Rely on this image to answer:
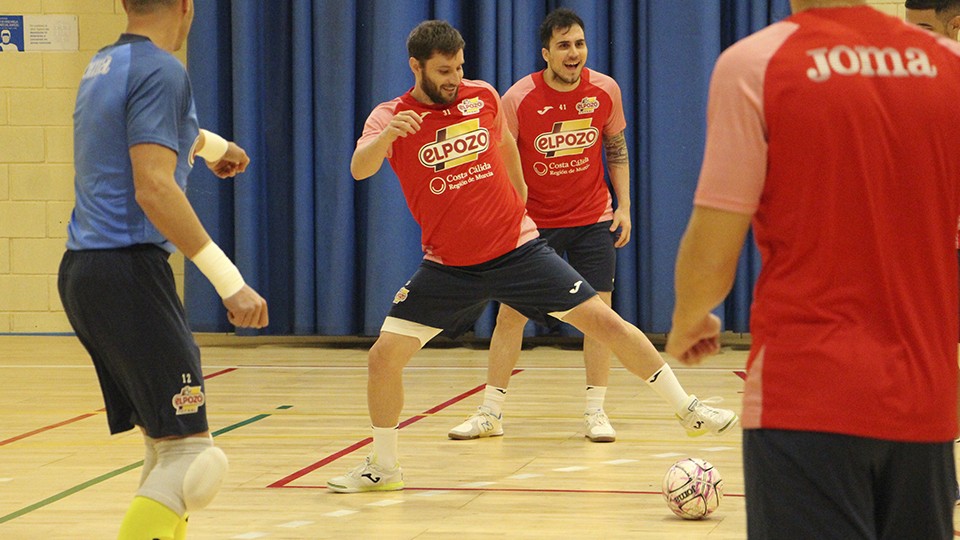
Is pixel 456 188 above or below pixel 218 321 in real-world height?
above

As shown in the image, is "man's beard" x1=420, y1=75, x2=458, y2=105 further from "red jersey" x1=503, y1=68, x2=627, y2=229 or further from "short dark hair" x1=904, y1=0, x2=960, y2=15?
"short dark hair" x1=904, y1=0, x2=960, y2=15

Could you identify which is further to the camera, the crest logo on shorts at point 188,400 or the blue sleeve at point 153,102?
the crest logo on shorts at point 188,400

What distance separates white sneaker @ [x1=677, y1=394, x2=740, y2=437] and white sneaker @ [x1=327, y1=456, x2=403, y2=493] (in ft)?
3.94

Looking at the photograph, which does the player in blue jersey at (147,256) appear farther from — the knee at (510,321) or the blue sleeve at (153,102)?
the knee at (510,321)

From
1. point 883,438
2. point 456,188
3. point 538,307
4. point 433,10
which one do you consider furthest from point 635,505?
point 433,10

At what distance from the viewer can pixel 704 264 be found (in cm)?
181

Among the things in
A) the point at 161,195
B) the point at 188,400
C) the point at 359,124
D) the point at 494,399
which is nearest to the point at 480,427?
the point at 494,399

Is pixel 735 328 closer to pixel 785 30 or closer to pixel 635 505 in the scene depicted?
pixel 635 505

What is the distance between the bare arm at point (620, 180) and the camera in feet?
19.7

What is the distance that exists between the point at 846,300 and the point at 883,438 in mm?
199

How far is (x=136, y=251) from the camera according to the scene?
285 centimetres

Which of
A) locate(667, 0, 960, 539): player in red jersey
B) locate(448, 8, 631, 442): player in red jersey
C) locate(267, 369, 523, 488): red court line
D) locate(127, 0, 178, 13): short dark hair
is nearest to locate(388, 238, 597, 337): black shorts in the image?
locate(267, 369, 523, 488): red court line

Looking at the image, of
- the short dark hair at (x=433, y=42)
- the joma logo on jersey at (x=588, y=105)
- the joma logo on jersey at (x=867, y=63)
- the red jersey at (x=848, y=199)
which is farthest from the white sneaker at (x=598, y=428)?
the joma logo on jersey at (x=867, y=63)

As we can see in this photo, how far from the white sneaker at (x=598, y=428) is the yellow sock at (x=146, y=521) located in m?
2.96
